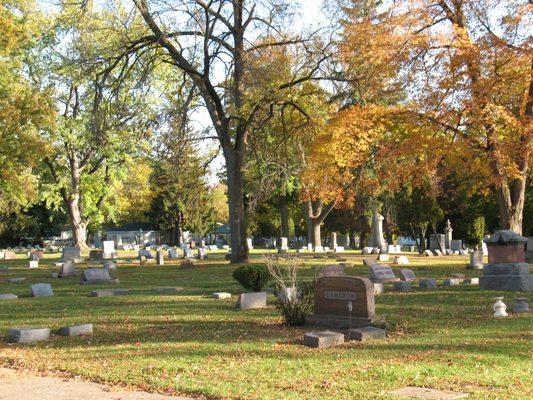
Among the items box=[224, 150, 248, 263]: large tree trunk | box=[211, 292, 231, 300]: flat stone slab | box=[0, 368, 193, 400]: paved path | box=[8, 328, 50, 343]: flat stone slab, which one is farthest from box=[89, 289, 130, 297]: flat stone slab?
box=[224, 150, 248, 263]: large tree trunk

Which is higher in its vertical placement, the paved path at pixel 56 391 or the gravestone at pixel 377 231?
the gravestone at pixel 377 231

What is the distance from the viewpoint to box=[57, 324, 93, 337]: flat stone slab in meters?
11.3

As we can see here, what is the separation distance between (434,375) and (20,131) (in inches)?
1067

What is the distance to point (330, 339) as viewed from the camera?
9.94 m

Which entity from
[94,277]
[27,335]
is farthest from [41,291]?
[27,335]

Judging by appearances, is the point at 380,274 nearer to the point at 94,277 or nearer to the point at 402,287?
the point at 402,287

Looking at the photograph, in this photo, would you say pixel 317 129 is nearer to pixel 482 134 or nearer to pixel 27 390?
pixel 482 134

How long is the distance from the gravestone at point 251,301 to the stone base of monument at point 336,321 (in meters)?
2.69

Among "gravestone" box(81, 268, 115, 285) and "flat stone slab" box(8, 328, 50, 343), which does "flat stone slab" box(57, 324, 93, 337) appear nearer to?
"flat stone slab" box(8, 328, 50, 343)

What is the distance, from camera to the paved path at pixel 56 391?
22.9 ft

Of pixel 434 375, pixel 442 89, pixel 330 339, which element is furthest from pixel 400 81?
pixel 434 375

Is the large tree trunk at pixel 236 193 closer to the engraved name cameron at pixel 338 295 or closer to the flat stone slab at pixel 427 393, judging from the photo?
the engraved name cameron at pixel 338 295

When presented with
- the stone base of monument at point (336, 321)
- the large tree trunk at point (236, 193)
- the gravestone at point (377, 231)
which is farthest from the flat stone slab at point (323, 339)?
the gravestone at point (377, 231)

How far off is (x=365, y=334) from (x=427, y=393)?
3.66 metres
